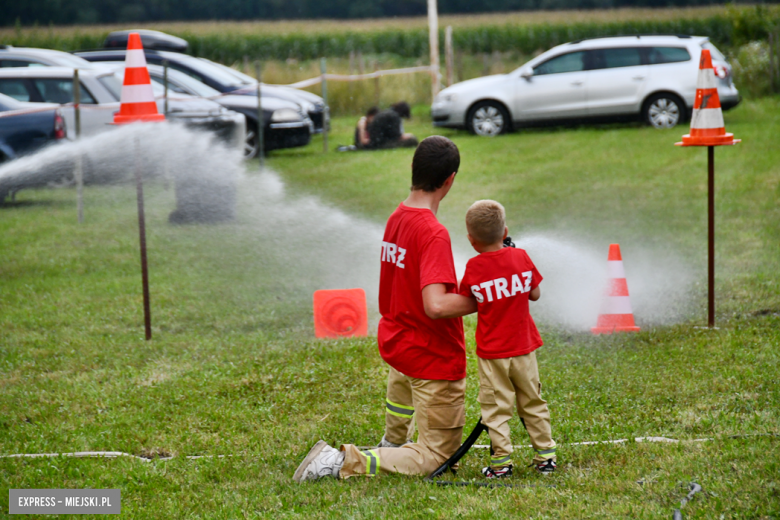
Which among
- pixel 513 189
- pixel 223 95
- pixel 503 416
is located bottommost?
pixel 503 416

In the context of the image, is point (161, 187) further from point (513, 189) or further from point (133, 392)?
point (133, 392)

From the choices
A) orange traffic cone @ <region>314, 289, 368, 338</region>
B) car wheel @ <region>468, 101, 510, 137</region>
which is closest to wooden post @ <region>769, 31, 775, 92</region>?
car wheel @ <region>468, 101, 510, 137</region>

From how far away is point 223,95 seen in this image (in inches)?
505

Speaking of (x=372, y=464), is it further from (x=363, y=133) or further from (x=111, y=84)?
(x=363, y=133)

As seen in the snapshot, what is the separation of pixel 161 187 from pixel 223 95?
6.35ft

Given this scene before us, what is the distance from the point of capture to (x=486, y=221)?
3275mm

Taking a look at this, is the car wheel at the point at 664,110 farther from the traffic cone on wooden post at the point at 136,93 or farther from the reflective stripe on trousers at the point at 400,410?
the reflective stripe on trousers at the point at 400,410

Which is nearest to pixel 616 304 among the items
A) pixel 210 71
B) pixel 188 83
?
pixel 188 83

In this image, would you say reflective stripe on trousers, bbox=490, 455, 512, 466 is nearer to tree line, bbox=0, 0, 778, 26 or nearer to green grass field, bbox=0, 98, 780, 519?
green grass field, bbox=0, 98, 780, 519

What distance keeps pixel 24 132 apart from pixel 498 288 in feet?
29.5

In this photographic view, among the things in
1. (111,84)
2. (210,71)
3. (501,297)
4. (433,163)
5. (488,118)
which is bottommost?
(501,297)

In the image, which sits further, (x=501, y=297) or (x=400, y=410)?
(x=400, y=410)

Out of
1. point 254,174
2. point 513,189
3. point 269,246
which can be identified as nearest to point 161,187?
point 254,174

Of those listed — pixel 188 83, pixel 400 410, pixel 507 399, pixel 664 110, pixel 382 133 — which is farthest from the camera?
pixel 664 110
